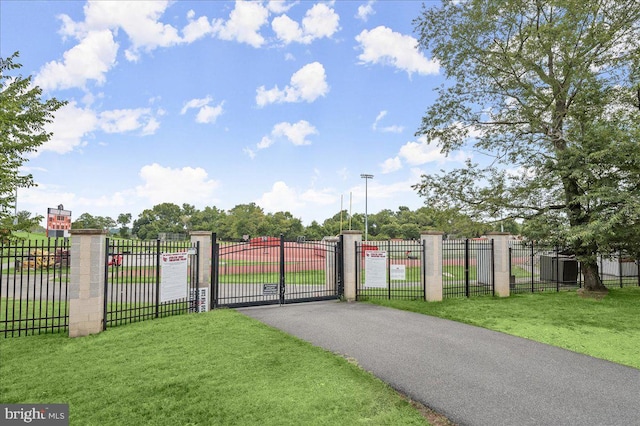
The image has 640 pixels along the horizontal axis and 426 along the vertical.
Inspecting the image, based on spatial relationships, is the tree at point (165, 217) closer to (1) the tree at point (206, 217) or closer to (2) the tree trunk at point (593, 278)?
(1) the tree at point (206, 217)

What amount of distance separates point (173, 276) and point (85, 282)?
218 cm

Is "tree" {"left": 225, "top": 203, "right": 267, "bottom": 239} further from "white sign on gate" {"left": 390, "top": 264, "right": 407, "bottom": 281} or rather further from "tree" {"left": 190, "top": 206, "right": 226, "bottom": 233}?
"white sign on gate" {"left": 390, "top": 264, "right": 407, "bottom": 281}

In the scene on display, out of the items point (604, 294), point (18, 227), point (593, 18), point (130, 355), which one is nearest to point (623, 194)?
point (604, 294)

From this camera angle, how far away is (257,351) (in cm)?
679

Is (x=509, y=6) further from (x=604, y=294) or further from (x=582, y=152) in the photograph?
(x=604, y=294)

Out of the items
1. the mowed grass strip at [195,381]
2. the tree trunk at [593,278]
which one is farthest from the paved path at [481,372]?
→ the tree trunk at [593,278]

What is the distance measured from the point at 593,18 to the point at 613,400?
608 inches

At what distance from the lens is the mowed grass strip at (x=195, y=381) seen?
431 centimetres

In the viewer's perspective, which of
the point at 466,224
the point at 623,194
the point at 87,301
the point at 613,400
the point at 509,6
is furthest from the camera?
the point at 466,224

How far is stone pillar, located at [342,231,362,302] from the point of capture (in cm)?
1291

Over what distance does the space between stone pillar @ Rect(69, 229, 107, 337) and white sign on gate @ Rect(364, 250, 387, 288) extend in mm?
8329

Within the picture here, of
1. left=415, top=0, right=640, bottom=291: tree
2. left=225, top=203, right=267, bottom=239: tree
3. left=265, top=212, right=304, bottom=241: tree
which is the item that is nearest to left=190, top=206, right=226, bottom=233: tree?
left=225, top=203, right=267, bottom=239: tree

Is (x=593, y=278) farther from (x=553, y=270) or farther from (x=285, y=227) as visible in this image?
(x=285, y=227)

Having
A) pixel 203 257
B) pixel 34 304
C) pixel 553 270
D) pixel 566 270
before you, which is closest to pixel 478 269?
pixel 553 270
